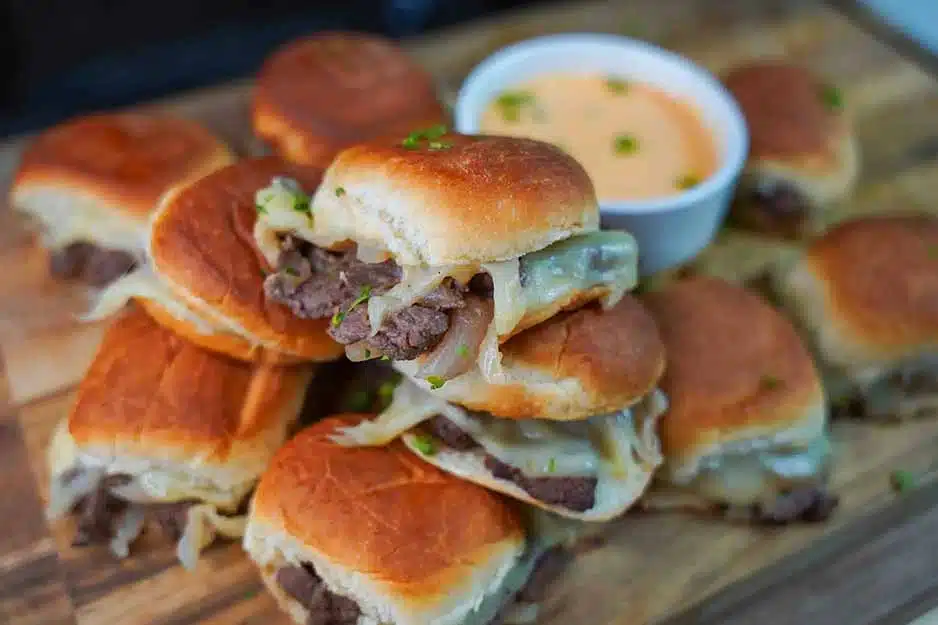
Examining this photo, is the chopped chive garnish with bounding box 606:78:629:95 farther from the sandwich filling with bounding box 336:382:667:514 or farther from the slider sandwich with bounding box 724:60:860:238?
the sandwich filling with bounding box 336:382:667:514

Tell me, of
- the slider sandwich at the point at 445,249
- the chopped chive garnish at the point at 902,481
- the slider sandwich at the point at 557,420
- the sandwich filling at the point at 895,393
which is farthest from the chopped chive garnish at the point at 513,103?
the chopped chive garnish at the point at 902,481

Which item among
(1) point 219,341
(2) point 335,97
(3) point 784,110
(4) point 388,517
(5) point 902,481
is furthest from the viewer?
(3) point 784,110

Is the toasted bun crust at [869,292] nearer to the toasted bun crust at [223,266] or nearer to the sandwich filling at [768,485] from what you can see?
the sandwich filling at [768,485]

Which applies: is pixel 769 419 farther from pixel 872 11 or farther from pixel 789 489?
pixel 872 11

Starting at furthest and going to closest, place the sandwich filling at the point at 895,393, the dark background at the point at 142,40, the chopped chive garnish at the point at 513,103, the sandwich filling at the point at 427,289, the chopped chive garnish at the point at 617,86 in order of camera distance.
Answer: the dark background at the point at 142,40, the chopped chive garnish at the point at 617,86, the chopped chive garnish at the point at 513,103, the sandwich filling at the point at 895,393, the sandwich filling at the point at 427,289

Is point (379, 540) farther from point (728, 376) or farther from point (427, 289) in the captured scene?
point (728, 376)

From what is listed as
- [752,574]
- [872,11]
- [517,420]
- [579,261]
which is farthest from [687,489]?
[872,11]

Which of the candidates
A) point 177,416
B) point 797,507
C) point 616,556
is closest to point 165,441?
point 177,416
